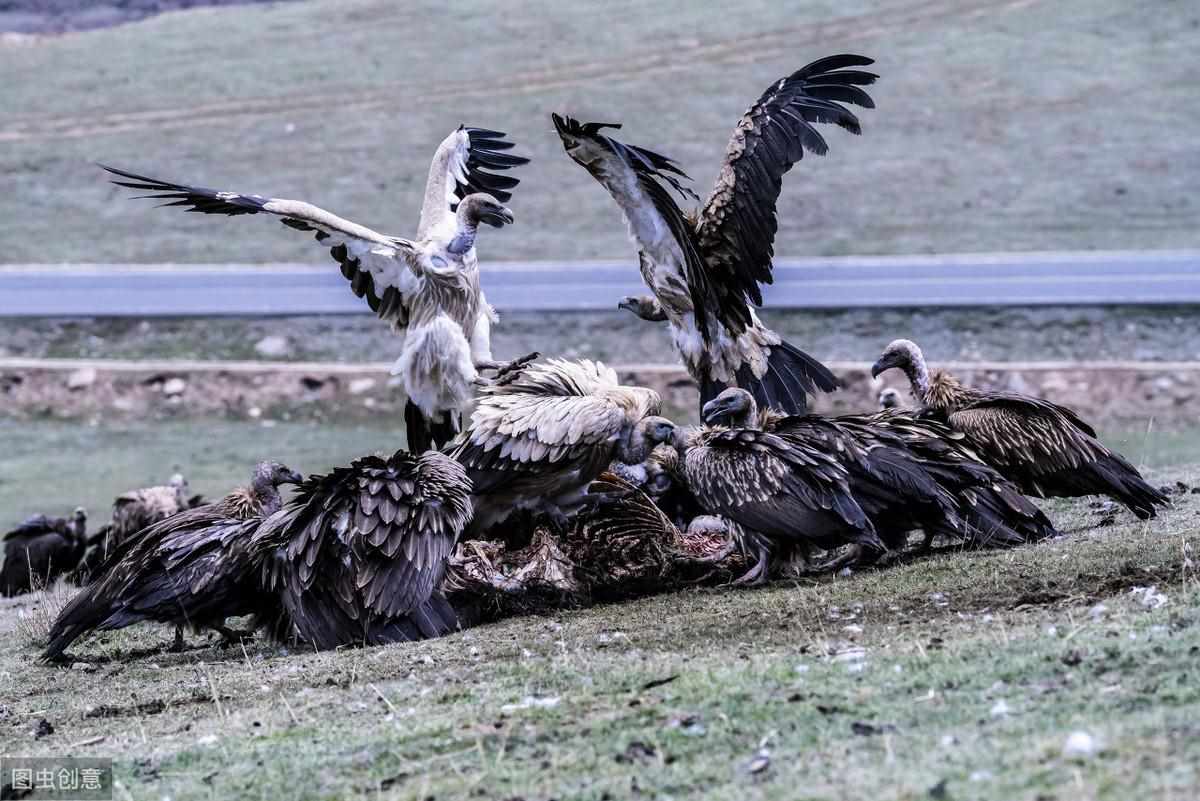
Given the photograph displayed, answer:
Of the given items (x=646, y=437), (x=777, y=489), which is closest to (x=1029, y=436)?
(x=777, y=489)

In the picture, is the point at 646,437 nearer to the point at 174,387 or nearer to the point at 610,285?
the point at 174,387

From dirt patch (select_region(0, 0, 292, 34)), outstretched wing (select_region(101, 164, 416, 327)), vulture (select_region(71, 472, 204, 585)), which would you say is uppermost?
dirt patch (select_region(0, 0, 292, 34))

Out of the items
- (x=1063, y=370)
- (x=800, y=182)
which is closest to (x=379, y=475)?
(x=1063, y=370)

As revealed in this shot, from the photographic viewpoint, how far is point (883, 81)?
30125mm

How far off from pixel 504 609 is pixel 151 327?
1196 cm

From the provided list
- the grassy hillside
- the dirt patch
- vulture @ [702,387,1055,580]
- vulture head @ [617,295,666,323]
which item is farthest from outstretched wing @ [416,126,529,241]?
the dirt patch

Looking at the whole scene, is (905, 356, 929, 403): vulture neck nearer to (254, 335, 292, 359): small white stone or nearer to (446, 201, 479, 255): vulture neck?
(446, 201, 479, 255): vulture neck

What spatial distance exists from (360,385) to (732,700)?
11868 millimetres

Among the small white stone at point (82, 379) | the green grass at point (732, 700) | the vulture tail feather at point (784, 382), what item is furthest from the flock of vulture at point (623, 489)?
the small white stone at point (82, 379)

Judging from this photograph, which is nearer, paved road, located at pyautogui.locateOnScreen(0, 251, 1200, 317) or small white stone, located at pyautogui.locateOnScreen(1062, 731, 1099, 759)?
small white stone, located at pyautogui.locateOnScreen(1062, 731, 1099, 759)

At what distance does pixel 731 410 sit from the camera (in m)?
9.31

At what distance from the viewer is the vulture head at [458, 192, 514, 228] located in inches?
452

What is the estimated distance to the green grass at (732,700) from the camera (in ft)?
15.7

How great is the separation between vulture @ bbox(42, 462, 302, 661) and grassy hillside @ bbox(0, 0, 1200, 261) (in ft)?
47.1
